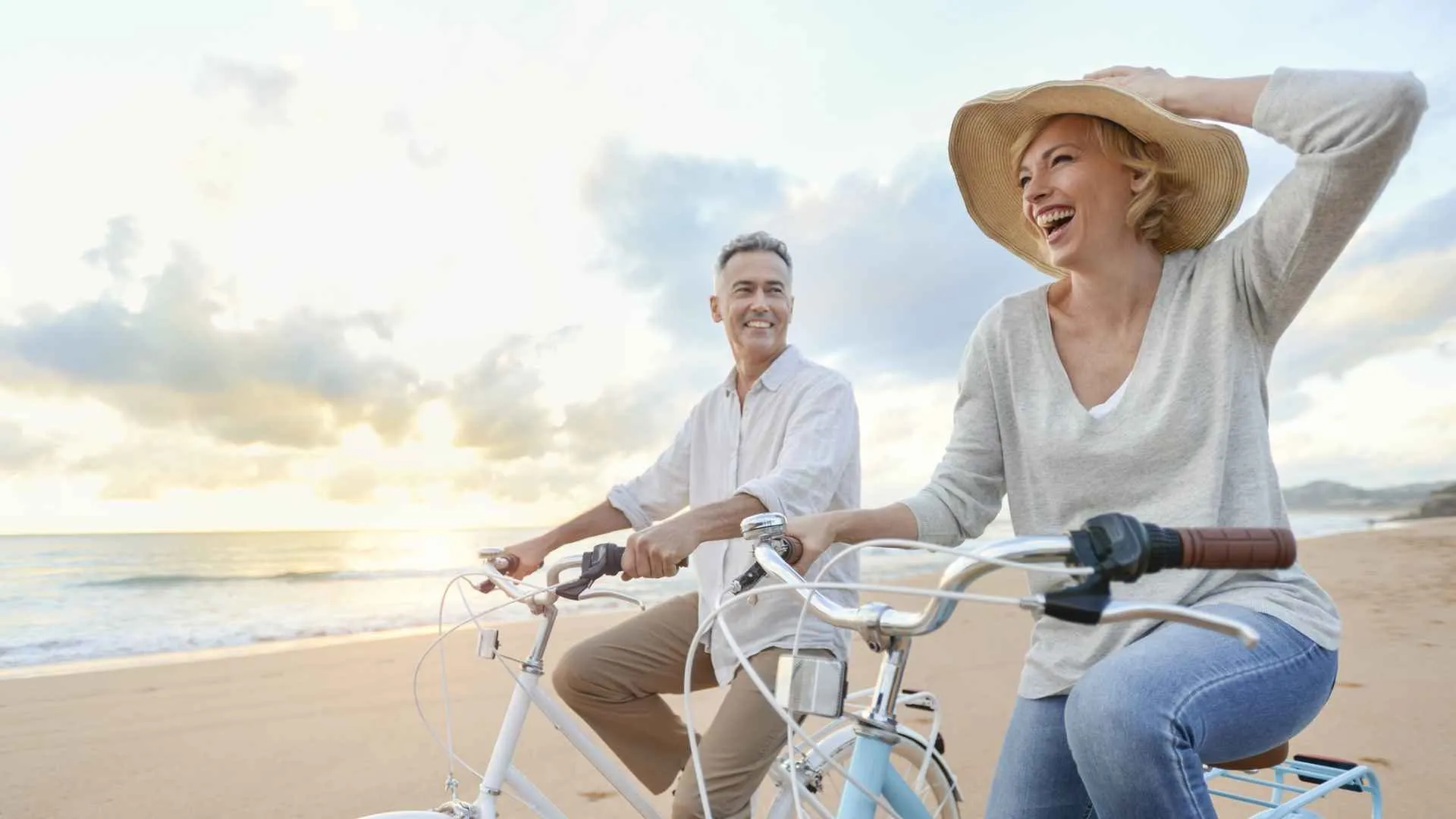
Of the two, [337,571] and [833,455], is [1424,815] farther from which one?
[337,571]

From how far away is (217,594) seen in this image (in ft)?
49.7

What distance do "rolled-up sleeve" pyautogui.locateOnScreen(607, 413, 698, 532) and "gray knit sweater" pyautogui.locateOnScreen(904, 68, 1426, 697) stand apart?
4.98ft

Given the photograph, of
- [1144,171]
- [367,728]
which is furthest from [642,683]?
[367,728]

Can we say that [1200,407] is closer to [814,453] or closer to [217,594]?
[814,453]

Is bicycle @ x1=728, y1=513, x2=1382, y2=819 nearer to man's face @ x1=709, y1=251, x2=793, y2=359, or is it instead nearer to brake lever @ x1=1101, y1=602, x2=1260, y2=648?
brake lever @ x1=1101, y1=602, x2=1260, y2=648

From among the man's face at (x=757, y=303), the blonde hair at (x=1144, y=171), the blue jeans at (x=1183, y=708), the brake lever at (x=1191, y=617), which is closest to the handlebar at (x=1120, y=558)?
the brake lever at (x=1191, y=617)

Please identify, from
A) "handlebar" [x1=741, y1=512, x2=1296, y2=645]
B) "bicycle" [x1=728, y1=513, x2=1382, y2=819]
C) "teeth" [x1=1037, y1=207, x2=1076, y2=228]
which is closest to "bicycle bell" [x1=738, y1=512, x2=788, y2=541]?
"bicycle" [x1=728, y1=513, x2=1382, y2=819]

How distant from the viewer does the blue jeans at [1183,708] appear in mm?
1189

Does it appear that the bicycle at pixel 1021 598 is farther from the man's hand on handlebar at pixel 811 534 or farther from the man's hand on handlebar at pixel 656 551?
the man's hand on handlebar at pixel 656 551

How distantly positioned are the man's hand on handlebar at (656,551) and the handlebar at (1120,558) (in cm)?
98

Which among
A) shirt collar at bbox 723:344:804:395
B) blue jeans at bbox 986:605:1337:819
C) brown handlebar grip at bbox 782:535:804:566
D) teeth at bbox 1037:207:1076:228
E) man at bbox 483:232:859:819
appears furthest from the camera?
shirt collar at bbox 723:344:804:395

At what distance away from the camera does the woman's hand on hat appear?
1.70m

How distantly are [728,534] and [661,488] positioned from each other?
118 cm

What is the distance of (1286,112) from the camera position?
149cm
